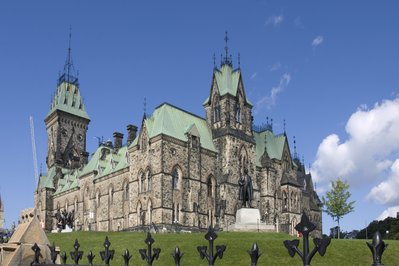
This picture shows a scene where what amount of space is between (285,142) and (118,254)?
4818 centimetres

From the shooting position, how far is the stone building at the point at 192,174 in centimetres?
5684

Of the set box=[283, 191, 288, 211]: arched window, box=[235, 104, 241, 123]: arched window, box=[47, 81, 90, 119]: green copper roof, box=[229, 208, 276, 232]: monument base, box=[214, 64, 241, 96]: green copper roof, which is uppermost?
box=[47, 81, 90, 119]: green copper roof

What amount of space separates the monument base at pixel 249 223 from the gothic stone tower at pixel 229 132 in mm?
17636

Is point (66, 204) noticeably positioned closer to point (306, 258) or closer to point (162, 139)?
point (162, 139)

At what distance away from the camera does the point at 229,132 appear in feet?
209

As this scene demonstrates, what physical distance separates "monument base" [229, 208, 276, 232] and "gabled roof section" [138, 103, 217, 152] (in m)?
18.3

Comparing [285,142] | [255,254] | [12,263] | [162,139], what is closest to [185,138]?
[162,139]

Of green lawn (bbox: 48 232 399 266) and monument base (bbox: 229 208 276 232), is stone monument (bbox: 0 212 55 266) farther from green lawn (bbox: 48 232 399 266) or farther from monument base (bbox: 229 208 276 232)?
monument base (bbox: 229 208 276 232)

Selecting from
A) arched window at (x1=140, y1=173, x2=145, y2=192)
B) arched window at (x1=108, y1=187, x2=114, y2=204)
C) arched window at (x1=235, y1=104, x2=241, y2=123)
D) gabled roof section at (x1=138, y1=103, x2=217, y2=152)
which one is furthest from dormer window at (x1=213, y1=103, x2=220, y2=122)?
arched window at (x1=108, y1=187, x2=114, y2=204)

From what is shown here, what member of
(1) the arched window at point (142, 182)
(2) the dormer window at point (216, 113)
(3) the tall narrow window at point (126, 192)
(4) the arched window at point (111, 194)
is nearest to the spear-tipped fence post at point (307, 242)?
(1) the arched window at point (142, 182)

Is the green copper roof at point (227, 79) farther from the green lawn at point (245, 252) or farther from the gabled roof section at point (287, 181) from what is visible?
the green lawn at point (245, 252)

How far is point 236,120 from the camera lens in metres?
66.1

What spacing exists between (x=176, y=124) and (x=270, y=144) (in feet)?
63.9

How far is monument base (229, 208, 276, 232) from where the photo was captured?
136 ft
